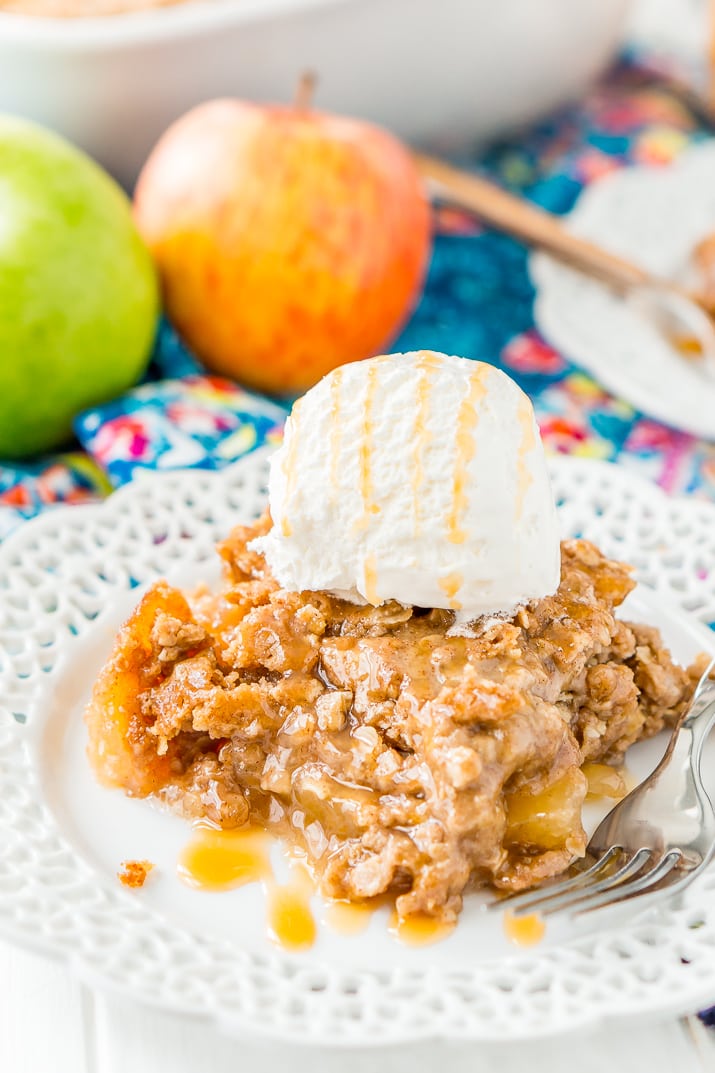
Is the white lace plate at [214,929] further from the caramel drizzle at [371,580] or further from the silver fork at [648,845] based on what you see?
the caramel drizzle at [371,580]

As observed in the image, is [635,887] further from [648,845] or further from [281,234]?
[281,234]

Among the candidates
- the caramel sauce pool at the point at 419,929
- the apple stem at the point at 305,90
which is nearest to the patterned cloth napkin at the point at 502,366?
the apple stem at the point at 305,90

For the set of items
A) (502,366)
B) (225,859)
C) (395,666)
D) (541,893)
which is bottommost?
(502,366)

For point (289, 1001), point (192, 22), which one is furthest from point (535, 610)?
point (192, 22)

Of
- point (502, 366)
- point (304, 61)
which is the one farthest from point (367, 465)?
point (304, 61)

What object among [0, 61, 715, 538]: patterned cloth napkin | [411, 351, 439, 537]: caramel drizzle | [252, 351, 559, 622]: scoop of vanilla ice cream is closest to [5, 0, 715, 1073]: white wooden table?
[252, 351, 559, 622]: scoop of vanilla ice cream
